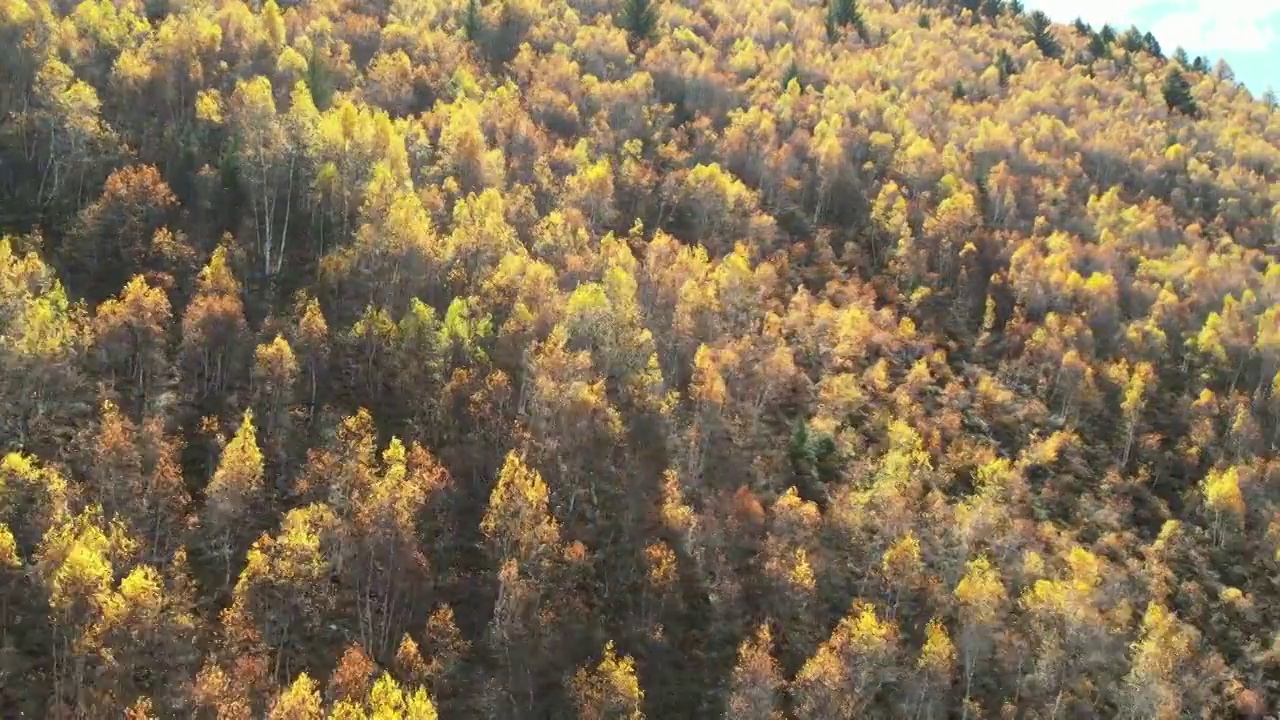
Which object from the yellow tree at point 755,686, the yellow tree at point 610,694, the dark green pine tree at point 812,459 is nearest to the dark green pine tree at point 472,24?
the dark green pine tree at point 812,459

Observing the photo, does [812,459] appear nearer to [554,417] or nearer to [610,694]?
[554,417]

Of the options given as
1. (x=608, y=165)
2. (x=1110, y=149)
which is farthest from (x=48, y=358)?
(x=1110, y=149)

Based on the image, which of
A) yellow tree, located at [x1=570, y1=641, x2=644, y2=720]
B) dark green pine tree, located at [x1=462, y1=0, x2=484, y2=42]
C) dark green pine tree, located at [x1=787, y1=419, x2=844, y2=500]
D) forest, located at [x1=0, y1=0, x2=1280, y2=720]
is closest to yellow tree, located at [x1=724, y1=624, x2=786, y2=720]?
forest, located at [x1=0, y1=0, x2=1280, y2=720]

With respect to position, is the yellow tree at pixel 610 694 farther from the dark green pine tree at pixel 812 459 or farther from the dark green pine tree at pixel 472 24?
the dark green pine tree at pixel 472 24

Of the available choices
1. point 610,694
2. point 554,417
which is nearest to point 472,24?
point 554,417

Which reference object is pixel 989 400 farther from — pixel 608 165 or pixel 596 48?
pixel 596 48

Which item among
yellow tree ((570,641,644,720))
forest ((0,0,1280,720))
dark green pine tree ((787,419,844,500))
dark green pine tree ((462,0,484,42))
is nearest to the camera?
yellow tree ((570,641,644,720))

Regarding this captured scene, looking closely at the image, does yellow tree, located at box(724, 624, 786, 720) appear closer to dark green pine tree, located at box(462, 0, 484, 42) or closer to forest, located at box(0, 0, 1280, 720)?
forest, located at box(0, 0, 1280, 720)

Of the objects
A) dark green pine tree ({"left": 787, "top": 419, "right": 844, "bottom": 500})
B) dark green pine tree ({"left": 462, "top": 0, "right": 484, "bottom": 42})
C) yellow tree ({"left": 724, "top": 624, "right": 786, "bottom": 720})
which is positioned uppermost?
dark green pine tree ({"left": 462, "top": 0, "right": 484, "bottom": 42})
